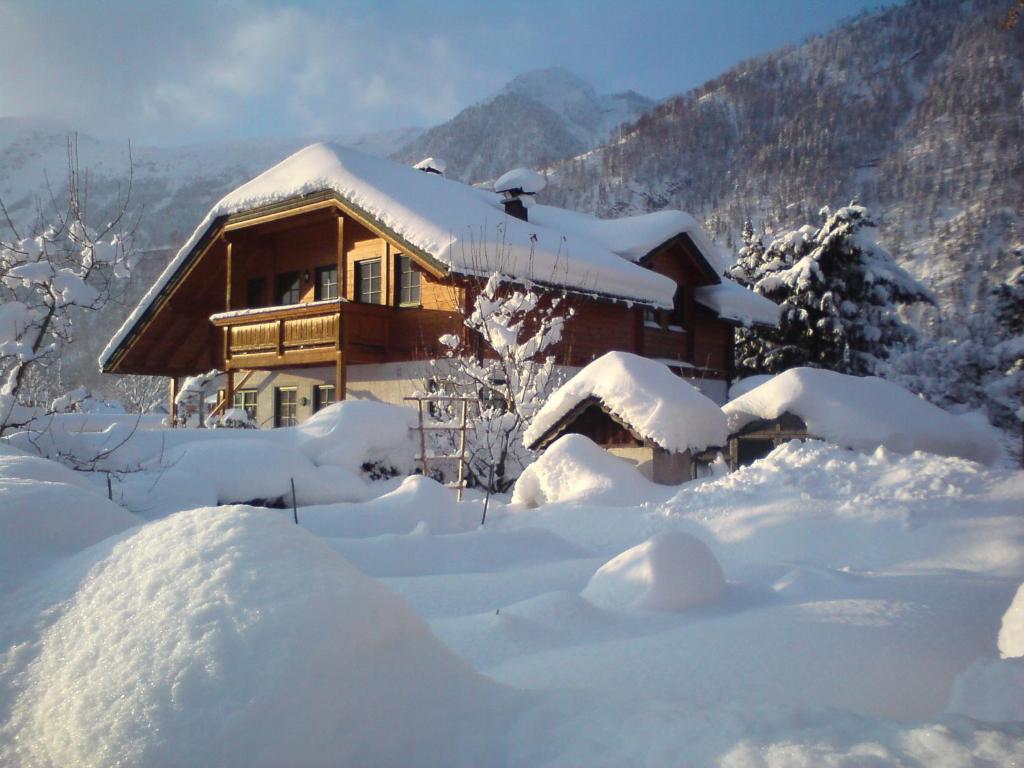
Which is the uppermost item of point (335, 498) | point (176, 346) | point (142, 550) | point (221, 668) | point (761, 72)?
point (761, 72)

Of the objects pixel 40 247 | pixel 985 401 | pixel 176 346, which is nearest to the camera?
pixel 40 247

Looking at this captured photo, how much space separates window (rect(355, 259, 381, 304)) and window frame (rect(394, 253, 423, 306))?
0.74 m

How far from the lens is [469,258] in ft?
49.4

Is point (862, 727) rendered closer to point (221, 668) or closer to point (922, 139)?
point (221, 668)

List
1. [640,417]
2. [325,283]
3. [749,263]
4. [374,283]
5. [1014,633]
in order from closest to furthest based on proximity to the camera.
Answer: [1014,633], [640,417], [374,283], [325,283], [749,263]

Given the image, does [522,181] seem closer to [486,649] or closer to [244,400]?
[244,400]

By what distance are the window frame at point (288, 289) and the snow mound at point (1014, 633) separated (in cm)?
1903

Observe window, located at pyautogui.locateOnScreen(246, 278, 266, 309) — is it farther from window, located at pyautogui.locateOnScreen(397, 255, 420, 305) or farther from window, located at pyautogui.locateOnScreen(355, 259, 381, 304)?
window, located at pyautogui.locateOnScreen(397, 255, 420, 305)

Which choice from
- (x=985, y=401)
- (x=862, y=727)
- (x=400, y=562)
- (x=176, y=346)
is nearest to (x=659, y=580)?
(x=862, y=727)

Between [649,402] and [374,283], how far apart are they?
36.0 ft

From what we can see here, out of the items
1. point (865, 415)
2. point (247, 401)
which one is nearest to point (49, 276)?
point (865, 415)

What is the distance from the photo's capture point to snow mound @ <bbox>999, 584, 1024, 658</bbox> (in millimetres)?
3238

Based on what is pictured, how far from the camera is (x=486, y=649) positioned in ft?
11.8

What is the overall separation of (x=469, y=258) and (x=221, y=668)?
13523 mm
